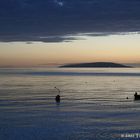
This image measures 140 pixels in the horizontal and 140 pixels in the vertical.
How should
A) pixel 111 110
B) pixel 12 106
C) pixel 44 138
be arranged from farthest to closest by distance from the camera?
pixel 12 106
pixel 111 110
pixel 44 138

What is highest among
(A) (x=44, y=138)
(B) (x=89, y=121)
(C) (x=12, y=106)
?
(C) (x=12, y=106)

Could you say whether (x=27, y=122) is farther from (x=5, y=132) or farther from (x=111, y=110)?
(x=111, y=110)

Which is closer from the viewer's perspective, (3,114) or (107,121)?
(107,121)

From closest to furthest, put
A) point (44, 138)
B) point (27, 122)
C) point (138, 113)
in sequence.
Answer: point (44, 138) → point (27, 122) → point (138, 113)

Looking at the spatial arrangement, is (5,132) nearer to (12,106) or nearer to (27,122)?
(27,122)

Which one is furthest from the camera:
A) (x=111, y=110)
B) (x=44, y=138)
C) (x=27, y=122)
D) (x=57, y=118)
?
(x=111, y=110)

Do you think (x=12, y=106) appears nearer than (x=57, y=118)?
No

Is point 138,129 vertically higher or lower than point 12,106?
lower

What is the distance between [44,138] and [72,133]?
3.24 m

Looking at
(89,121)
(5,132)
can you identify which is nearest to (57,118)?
(89,121)

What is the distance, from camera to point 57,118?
1558 inches

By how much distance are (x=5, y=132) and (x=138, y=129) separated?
12616mm

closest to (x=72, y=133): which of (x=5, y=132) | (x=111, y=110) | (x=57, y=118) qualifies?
(x=5, y=132)

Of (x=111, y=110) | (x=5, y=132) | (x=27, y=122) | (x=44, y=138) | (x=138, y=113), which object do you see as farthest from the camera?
(x=111, y=110)
